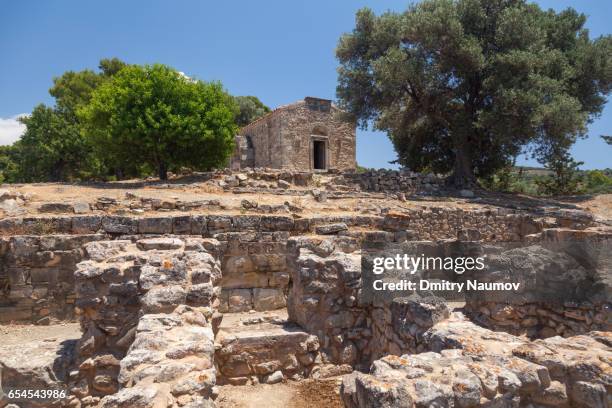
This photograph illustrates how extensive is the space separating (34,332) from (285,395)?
16.6 ft

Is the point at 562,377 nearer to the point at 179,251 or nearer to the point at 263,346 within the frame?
the point at 263,346

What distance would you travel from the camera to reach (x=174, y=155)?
1684 centimetres

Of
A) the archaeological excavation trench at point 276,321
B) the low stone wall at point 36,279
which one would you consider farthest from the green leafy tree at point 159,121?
the low stone wall at point 36,279

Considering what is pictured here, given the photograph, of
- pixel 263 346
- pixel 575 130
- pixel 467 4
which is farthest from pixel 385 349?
pixel 467 4

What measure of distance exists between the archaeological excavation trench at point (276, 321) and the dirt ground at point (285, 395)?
130mm

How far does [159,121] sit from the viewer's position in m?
15.8

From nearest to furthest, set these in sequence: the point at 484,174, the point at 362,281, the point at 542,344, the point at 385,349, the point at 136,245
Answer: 1. the point at 542,344
2. the point at 385,349
3. the point at 362,281
4. the point at 136,245
5. the point at 484,174

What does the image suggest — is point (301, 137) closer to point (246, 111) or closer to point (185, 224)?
point (185, 224)

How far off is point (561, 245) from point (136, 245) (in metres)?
6.22

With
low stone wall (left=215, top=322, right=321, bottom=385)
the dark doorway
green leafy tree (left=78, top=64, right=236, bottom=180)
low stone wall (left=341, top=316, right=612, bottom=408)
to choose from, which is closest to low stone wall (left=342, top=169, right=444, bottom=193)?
the dark doorway

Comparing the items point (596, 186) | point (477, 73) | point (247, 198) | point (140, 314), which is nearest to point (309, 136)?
point (477, 73)

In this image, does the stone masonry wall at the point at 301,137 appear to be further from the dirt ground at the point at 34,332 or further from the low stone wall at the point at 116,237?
the dirt ground at the point at 34,332

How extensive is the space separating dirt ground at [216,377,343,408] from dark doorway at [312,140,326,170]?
67.3 ft

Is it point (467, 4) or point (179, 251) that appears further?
point (467, 4)
